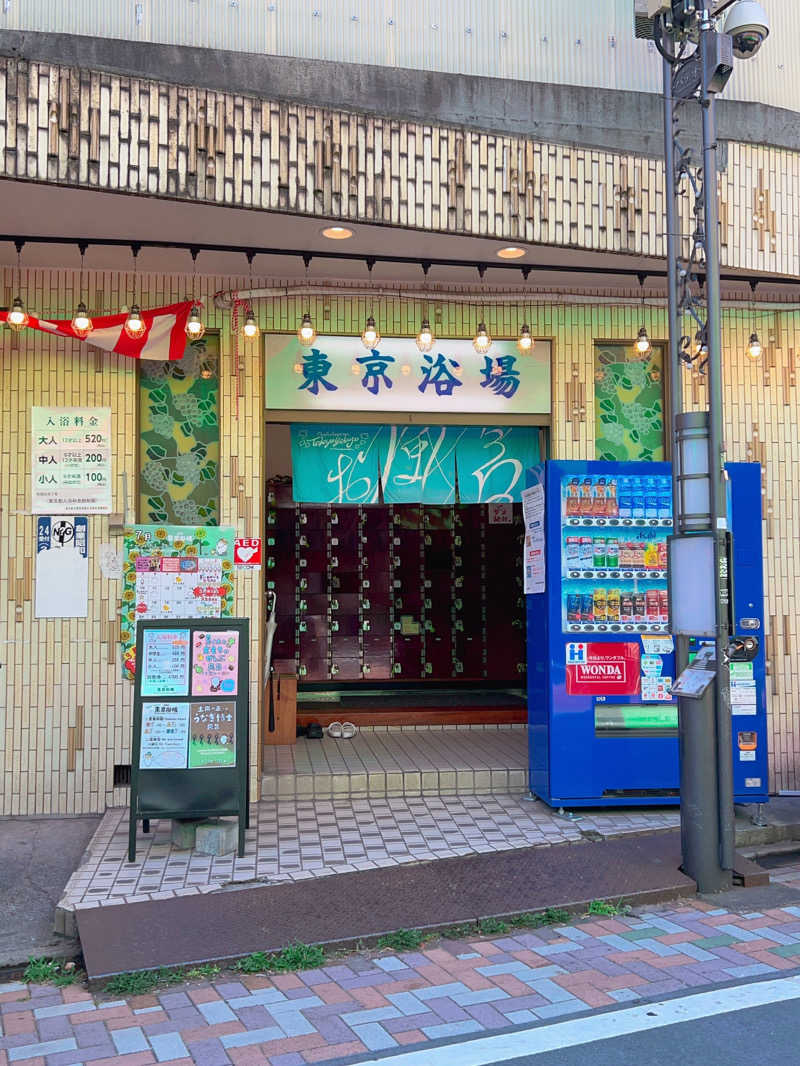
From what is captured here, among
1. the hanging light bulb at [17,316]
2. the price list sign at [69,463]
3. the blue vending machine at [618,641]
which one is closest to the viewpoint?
the hanging light bulb at [17,316]

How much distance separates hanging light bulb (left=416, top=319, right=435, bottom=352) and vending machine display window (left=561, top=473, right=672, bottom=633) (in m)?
1.67

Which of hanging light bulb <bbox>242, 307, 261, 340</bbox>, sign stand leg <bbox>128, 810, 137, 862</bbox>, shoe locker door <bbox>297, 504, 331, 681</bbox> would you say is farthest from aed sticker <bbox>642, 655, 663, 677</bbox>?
shoe locker door <bbox>297, 504, 331, 681</bbox>

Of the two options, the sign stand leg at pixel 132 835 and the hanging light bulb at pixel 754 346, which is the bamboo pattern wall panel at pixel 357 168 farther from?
the sign stand leg at pixel 132 835

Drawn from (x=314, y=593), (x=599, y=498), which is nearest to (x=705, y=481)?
(x=599, y=498)

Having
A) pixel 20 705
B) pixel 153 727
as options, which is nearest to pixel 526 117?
pixel 153 727

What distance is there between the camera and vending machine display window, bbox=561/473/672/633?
294 inches

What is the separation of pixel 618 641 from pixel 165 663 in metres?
3.47

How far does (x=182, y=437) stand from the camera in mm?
8148

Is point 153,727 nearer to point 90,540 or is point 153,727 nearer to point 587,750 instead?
point 90,540

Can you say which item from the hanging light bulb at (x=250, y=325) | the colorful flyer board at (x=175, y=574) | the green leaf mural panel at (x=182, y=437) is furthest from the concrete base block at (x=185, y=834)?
the hanging light bulb at (x=250, y=325)

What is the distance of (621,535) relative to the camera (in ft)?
24.9

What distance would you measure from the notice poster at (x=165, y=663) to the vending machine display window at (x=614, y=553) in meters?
2.92

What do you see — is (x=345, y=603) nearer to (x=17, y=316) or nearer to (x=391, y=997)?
(x=17, y=316)

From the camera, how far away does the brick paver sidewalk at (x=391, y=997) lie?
13.2 feet
